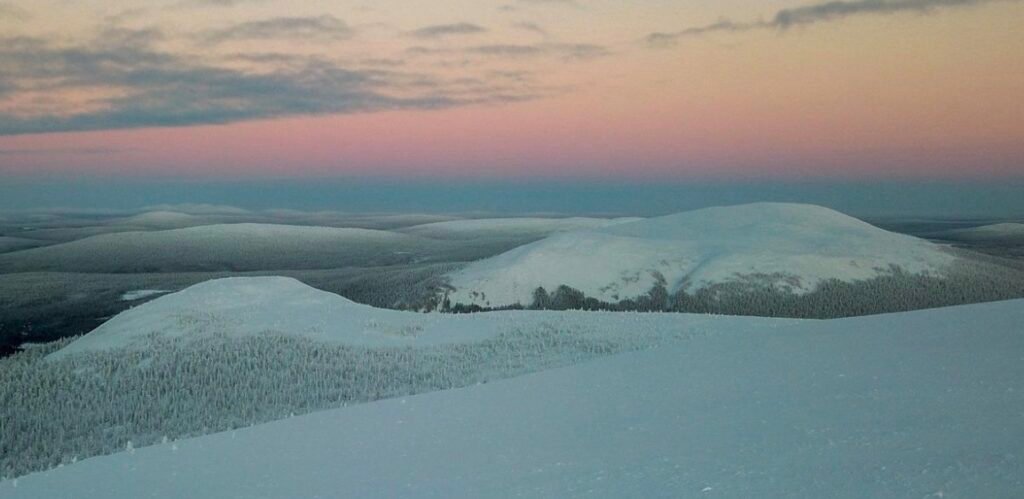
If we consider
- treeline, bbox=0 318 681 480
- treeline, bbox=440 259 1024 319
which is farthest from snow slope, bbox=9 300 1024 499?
treeline, bbox=440 259 1024 319

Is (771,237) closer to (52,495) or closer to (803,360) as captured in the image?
(803,360)

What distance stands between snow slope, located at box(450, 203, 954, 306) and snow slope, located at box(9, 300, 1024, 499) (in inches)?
1261

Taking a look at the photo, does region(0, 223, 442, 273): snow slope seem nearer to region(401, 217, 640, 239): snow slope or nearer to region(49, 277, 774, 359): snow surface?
region(401, 217, 640, 239): snow slope

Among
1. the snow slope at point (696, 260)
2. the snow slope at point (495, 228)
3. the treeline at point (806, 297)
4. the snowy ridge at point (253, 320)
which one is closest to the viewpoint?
the snowy ridge at point (253, 320)

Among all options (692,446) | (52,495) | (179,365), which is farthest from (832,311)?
(52,495)

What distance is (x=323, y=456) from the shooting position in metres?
10.6

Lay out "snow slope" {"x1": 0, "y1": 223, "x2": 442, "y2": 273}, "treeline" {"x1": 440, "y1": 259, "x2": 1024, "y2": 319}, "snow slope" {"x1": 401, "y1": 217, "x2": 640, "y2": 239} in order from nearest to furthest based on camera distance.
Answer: "treeline" {"x1": 440, "y1": 259, "x2": 1024, "y2": 319}
"snow slope" {"x1": 0, "y1": 223, "x2": 442, "y2": 273}
"snow slope" {"x1": 401, "y1": 217, "x2": 640, "y2": 239}

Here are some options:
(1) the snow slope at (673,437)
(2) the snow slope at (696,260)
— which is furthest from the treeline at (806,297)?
(1) the snow slope at (673,437)

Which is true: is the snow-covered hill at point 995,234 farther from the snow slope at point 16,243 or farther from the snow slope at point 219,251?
the snow slope at point 16,243

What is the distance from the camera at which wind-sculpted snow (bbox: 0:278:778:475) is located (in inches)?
668

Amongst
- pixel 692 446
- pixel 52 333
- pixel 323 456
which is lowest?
pixel 52 333

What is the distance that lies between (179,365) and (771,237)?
48869 millimetres

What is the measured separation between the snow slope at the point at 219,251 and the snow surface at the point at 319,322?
65071mm

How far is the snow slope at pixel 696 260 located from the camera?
47.5 m
